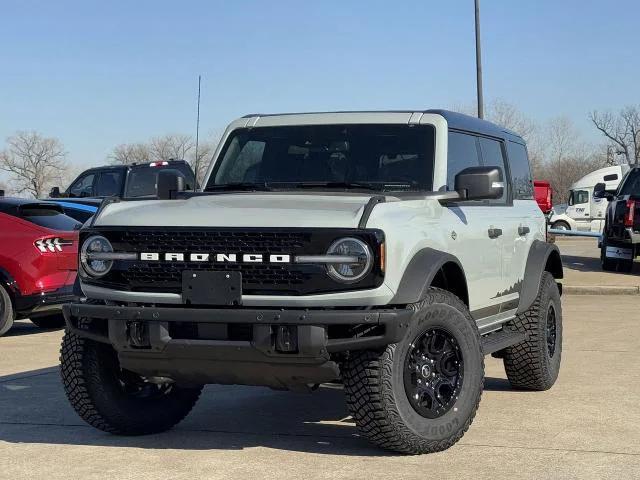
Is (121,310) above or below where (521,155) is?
below

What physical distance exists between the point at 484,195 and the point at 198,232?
1707 millimetres

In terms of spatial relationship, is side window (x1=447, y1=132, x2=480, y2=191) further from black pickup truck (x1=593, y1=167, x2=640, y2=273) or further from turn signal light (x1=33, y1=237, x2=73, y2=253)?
black pickup truck (x1=593, y1=167, x2=640, y2=273)

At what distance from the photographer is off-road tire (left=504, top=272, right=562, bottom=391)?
7.82m

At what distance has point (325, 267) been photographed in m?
5.29

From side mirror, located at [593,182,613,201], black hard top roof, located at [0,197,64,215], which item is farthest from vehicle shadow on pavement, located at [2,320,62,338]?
side mirror, located at [593,182,613,201]

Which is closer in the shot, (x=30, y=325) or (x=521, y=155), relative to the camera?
(x=521, y=155)

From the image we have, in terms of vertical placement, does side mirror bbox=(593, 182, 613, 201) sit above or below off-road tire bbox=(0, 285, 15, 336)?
above

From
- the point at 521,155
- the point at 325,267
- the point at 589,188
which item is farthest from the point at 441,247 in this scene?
the point at 589,188

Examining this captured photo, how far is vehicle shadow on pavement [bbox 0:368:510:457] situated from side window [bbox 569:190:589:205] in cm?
3443

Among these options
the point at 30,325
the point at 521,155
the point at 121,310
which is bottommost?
the point at 30,325

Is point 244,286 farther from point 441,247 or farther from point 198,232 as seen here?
point 441,247

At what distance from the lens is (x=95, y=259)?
229 inches

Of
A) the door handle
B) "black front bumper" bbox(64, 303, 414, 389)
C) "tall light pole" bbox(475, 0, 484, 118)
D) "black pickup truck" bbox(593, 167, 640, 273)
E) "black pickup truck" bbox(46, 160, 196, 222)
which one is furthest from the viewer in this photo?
"tall light pole" bbox(475, 0, 484, 118)

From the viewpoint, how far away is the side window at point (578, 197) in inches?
1638
